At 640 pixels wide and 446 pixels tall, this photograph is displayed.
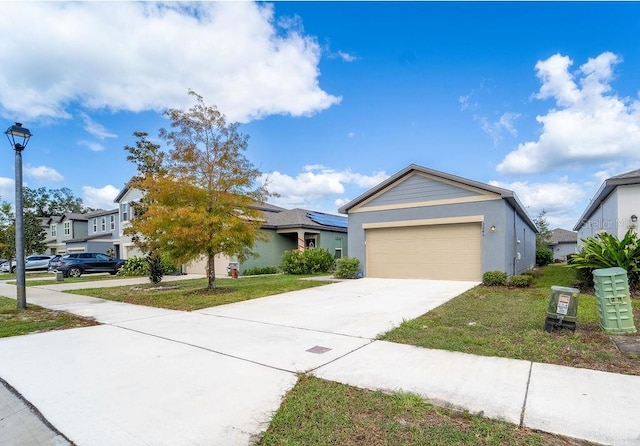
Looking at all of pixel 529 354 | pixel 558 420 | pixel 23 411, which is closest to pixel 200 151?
pixel 23 411

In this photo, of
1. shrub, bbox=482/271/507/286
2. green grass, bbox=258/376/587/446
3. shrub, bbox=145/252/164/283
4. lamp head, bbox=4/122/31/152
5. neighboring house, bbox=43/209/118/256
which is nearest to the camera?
green grass, bbox=258/376/587/446

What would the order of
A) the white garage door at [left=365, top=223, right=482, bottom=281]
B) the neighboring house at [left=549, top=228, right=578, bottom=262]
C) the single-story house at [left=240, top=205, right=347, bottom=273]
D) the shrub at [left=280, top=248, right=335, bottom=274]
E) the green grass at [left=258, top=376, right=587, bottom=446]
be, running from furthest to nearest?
the neighboring house at [left=549, top=228, right=578, bottom=262] → the single-story house at [left=240, top=205, right=347, bottom=273] → the shrub at [left=280, top=248, right=335, bottom=274] → the white garage door at [left=365, top=223, right=482, bottom=281] → the green grass at [left=258, top=376, right=587, bottom=446]

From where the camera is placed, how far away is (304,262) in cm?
1880

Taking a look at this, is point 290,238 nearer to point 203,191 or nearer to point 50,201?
point 203,191

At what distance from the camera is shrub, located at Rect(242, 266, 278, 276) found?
19.6m

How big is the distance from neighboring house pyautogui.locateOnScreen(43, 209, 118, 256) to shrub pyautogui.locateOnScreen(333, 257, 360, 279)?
24.1 metres

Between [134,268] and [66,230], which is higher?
[66,230]

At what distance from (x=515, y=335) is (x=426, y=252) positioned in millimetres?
9085

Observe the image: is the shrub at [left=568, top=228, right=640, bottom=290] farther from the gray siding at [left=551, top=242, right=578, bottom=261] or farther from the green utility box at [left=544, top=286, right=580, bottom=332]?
the gray siding at [left=551, top=242, right=578, bottom=261]

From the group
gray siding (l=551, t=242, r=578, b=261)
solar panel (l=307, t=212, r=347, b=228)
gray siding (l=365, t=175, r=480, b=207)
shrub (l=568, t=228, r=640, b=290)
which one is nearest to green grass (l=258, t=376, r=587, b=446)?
shrub (l=568, t=228, r=640, b=290)

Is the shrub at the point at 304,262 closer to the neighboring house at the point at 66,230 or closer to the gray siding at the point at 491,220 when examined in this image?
the gray siding at the point at 491,220

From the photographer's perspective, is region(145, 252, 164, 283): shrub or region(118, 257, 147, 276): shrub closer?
region(145, 252, 164, 283): shrub

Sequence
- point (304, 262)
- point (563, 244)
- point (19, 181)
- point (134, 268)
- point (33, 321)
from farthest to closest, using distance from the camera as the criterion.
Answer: point (563, 244) < point (134, 268) < point (304, 262) < point (19, 181) < point (33, 321)

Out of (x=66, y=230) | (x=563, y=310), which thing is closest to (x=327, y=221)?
(x=563, y=310)
